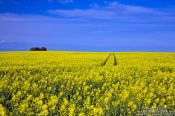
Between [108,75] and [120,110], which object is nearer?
[120,110]

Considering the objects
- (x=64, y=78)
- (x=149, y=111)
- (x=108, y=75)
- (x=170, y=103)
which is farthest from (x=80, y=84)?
(x=149, y=111)

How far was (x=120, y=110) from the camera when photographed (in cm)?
801

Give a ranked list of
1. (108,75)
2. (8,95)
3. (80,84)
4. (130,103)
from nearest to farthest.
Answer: (130,103)
(8,95)
(80,84)
(108,75)

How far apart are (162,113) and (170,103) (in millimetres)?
1645

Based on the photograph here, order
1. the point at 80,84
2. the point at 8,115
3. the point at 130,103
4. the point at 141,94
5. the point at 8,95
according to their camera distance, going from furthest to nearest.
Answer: the point at 80,84 → the point at 8,95 → the point at 141,94 → the point at 130,103 → the point at 8,115

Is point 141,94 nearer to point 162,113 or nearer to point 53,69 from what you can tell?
point 162,113

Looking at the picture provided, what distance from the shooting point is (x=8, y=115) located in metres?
6.93

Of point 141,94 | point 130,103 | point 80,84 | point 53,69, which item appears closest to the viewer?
point 130,103

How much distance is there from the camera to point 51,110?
288 inches

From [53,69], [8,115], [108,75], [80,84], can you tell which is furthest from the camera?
[53,69]

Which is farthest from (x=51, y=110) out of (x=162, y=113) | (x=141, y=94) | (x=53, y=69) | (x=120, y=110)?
(x=53, y=69)

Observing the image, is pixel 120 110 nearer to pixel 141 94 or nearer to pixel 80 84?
pixel 141 94

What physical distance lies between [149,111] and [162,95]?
8.94 feet

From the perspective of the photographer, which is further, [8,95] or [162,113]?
[8,95]
